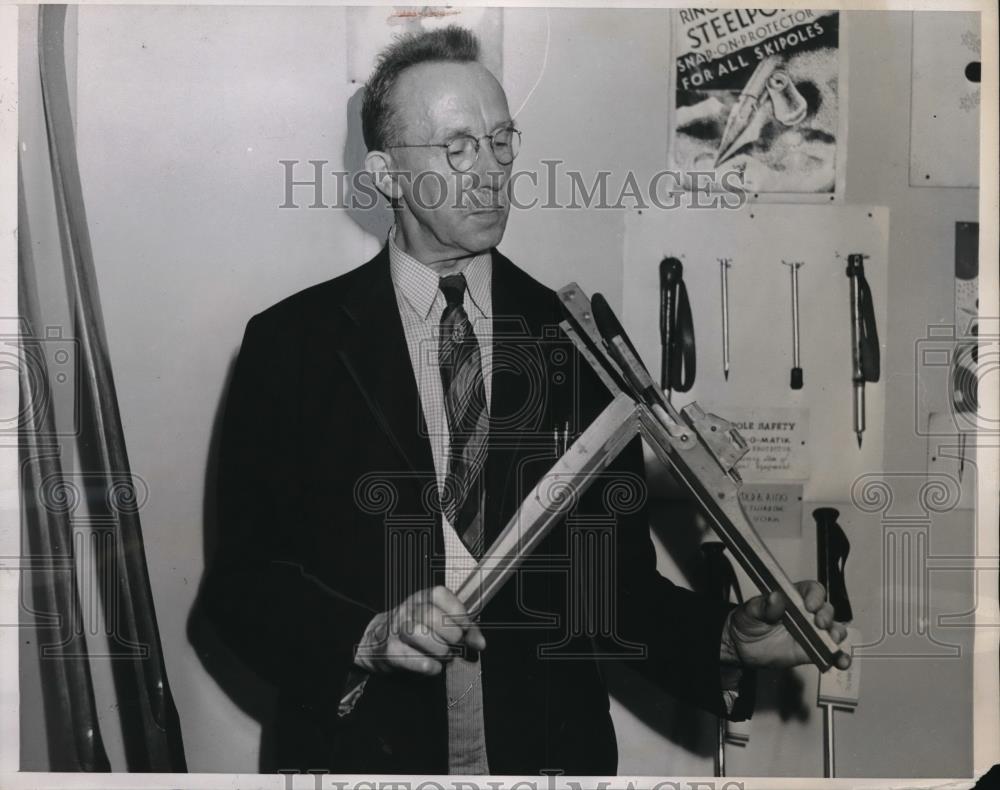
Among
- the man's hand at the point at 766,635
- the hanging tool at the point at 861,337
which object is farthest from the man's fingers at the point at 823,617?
the hanging tool at the point at 861,337

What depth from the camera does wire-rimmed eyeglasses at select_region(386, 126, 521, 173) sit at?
4.31ft

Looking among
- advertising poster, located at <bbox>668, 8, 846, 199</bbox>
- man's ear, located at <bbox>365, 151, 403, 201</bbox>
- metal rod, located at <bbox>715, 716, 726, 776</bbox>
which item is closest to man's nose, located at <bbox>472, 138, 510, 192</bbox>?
man's ear, located at <bbox>365, 151, 403, 201</bbox>

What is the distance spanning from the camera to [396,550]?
132 centimetres

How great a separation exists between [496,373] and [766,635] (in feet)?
1.57

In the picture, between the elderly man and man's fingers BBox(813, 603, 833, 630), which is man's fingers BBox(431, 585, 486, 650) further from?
man's fingers BBox(813, 603, 833, 630)

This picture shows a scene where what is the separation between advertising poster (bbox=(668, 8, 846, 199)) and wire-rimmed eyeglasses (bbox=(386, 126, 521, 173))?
210 millimetres

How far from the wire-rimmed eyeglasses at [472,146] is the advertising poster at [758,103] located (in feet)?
0.69

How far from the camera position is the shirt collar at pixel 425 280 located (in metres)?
→ 1.34

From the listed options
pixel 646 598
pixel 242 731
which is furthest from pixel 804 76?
pixel 242 731

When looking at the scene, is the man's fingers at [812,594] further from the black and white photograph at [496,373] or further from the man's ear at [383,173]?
the man's ear at [383,173]

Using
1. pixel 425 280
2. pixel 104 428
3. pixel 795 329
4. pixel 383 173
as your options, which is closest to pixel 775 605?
pixel 795 329

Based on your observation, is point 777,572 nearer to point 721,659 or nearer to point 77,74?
point 721,659

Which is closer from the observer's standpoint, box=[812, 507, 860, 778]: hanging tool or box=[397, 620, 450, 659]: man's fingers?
box=[397, 620, 450, 659]: man's fingers

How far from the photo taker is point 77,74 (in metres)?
1.37
